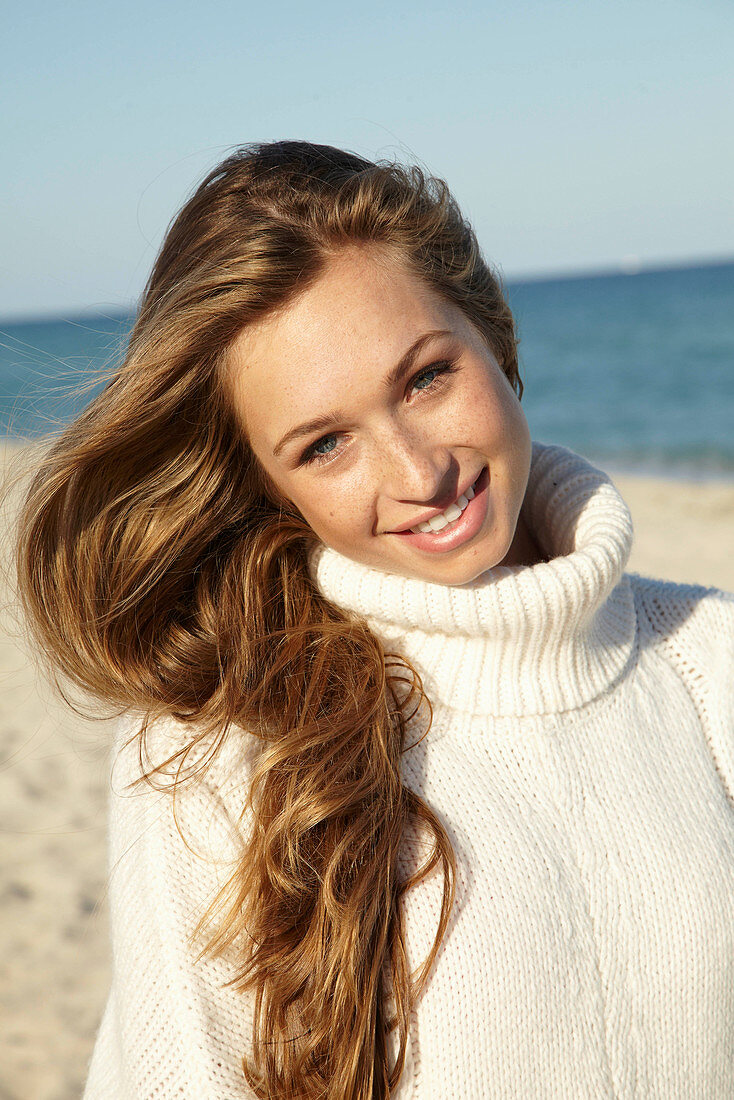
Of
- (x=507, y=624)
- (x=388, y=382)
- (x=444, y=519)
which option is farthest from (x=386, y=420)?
(x=507, y=624)

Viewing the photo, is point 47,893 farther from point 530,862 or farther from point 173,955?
point 530,862

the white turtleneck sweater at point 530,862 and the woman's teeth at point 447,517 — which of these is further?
the woman's teeth at point 447,517

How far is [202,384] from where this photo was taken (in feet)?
6.37

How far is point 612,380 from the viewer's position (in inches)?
991

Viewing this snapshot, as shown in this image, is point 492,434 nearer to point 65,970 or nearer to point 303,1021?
point 303,1021

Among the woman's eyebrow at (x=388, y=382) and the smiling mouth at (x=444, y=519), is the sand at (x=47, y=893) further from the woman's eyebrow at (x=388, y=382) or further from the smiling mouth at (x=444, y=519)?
the smiling mouth at (x=444, y=519)

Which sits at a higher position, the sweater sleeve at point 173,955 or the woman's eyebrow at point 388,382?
the woman's eyebrow at point 388,382

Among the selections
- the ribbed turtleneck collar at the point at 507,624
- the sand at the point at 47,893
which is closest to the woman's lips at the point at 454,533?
the ribbed turtleneck collar at the point at 507,624

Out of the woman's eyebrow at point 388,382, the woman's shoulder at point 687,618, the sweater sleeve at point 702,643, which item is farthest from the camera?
the woman's shoulder at point 687,618

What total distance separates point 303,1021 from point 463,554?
35.5 inches

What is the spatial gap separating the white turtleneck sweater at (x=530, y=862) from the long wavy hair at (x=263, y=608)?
6 cm

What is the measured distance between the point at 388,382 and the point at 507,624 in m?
0.55

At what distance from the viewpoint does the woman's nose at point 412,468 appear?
5.58ft

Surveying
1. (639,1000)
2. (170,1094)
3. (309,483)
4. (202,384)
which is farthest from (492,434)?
(170,1094)
